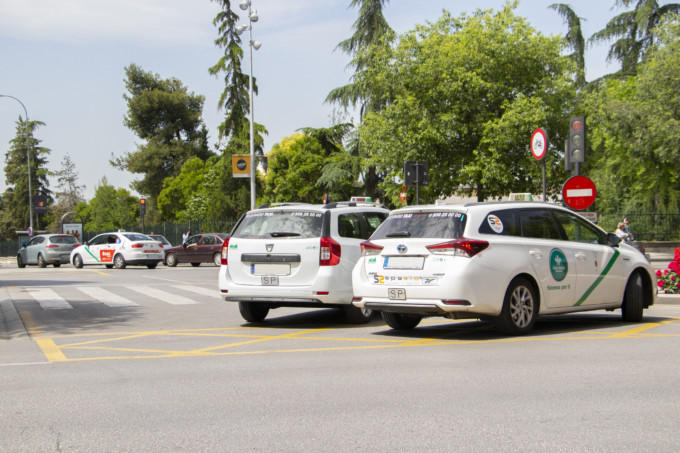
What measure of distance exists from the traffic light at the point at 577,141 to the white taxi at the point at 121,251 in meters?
21.9

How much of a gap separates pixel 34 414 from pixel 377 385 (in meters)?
2.69

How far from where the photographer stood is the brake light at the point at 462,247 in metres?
8.98

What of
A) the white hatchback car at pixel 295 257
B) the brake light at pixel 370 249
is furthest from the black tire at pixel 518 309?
the white hatchback car at pixel 295 257

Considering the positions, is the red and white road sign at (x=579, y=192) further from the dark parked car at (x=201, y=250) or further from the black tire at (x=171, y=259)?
the black tire at (x=171, y=259)

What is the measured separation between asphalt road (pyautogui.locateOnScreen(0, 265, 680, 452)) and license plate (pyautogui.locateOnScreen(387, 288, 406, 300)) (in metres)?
0.54

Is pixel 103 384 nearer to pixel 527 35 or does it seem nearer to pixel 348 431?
pixel 348 431

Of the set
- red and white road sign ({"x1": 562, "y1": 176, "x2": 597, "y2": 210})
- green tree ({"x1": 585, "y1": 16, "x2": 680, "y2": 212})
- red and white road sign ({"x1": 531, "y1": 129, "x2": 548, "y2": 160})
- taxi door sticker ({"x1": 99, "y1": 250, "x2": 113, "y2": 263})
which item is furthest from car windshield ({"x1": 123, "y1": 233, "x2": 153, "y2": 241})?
red and white road sign ({"x1": 562, "y1": 176, "x2": 597, "y2": 210})

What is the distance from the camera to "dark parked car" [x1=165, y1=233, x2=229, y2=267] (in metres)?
34.3

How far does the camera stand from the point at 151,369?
7621mm

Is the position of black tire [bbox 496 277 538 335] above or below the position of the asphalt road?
above

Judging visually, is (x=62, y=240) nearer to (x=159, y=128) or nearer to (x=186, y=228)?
(x=186, y=228)

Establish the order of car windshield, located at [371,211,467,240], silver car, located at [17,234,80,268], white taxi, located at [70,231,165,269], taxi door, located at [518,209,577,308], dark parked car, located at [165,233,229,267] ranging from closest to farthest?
car windshield, located at [371,211,467,240] → taxi door, located at [518,209,577,308] → white taxi, located at [70,231,165,269] → dark parked car, located at [165,233,229,267] → silver car, located at [17,234,80,268]

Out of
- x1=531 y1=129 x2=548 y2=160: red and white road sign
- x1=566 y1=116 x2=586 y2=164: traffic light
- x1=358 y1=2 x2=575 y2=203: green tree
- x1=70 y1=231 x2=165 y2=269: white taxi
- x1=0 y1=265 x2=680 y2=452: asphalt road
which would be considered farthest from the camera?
A: x1=70 y1=231 x2=165 y2=269: white taxi

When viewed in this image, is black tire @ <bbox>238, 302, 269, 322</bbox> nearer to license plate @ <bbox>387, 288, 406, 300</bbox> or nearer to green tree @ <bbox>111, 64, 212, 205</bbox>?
license plate @ <bbox>387, 288, 406, 300</bbox>
